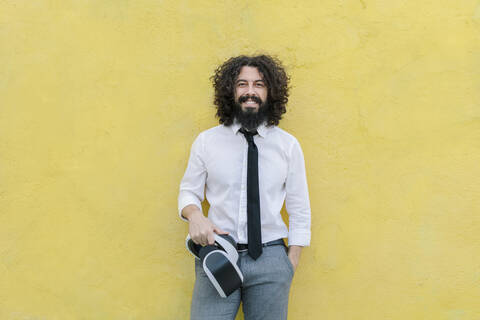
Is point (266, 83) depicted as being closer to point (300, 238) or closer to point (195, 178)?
point (195, 178)

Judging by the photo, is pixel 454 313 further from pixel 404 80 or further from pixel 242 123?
pixel 242 123

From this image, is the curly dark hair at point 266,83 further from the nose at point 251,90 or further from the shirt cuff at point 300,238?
the shirt cuff at point 300,238

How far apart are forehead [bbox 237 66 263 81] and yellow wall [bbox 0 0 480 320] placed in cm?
33

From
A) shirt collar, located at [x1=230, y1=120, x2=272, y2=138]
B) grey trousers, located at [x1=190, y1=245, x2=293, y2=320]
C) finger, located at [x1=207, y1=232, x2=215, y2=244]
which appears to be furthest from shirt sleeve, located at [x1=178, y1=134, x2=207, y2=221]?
grey trousers, located at [x1=190, y1=245, x2=293, y2=320]

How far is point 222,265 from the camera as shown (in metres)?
1.71

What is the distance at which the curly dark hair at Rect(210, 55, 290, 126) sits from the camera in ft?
7.00

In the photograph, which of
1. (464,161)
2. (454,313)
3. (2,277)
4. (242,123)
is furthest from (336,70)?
(2,277)

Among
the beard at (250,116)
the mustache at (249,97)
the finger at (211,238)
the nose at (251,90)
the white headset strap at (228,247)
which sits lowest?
the white headset strap at (228,247)

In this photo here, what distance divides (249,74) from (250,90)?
0.10m

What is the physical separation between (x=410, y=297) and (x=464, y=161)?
879 millimetres

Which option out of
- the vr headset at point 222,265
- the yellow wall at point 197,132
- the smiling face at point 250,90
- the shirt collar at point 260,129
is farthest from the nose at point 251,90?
the vr headset at point 222,265

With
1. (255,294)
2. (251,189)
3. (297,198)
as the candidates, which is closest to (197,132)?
(251,189)

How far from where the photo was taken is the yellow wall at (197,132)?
2.38m

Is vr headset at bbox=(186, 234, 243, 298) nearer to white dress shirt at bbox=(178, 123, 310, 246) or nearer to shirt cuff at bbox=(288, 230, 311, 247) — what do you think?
white dress shirt at bbox=(178, 123, 310, 246)
